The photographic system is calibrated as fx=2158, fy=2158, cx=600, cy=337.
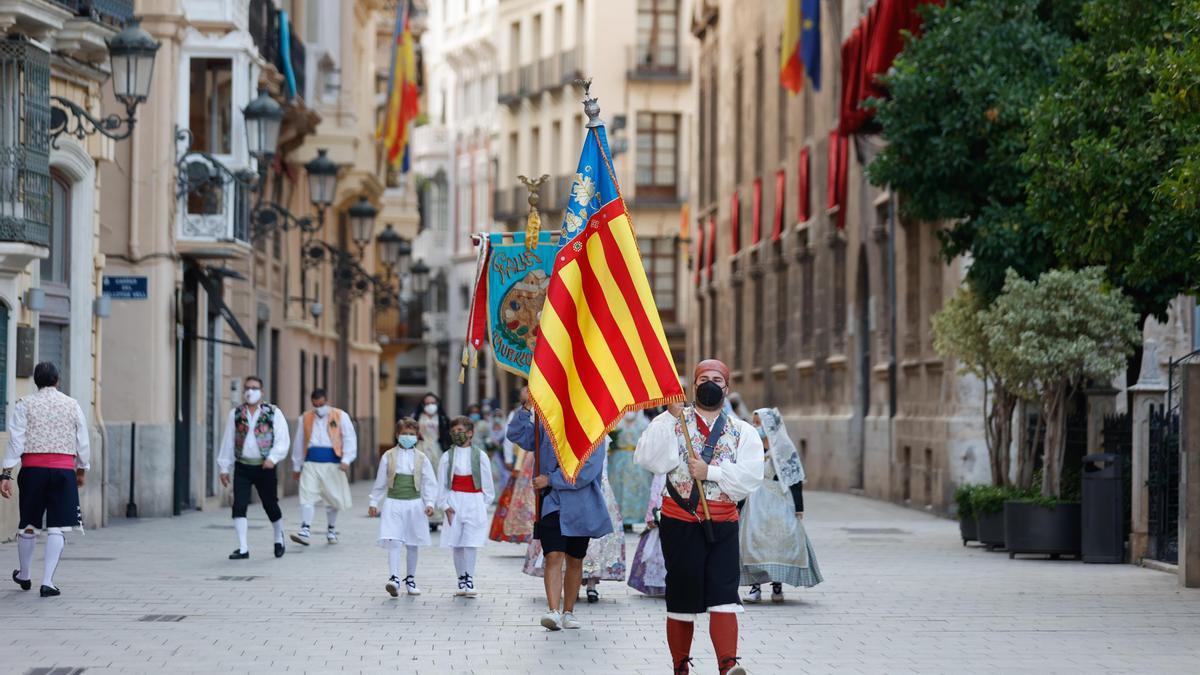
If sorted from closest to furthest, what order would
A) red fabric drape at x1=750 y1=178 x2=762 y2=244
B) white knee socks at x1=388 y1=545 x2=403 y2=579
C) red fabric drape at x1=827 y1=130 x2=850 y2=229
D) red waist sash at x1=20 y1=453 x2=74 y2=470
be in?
red waist sash at x1=20 y1=453 x2=74 y2=470 → white knee socks at x1=388 y1=545 x2=403 y2=579 → red fabric drape at x1=827 y1=130 x2=850 y2=229 → red fabric drape at x1=750 y1=178 x2=762 y2=244

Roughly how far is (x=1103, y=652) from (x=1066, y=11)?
13.2m

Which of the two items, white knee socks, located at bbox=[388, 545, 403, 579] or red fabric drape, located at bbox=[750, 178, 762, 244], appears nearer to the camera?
white knee socks, located at bbox=[388, 545, 403, 579]

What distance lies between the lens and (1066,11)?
24594 mm

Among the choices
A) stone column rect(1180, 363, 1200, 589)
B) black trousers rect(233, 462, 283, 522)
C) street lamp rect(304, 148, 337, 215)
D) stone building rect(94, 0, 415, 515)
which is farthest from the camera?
street lamp rect(304, 148, 337, 215)

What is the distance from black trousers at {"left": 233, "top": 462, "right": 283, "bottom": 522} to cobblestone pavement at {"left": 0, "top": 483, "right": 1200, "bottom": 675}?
52cm

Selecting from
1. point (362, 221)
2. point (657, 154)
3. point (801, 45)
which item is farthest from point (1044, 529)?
point (657, 154)

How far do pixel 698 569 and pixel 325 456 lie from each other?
1361 centimetres

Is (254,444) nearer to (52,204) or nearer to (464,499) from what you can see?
(52,204)

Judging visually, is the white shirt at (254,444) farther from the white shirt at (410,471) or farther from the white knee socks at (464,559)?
the white knee socks at (464,559)

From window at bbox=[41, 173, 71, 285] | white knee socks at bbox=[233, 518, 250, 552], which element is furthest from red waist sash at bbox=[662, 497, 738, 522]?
window at bbox=[41, 173, 71, 285]

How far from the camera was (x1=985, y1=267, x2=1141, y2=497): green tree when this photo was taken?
21047 mm

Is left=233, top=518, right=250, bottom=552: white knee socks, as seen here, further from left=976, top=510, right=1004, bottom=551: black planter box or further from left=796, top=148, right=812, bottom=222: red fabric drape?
left=796, top=148, right=812, bottom=222: red fabric drape

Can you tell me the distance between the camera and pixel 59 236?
24.4 meters

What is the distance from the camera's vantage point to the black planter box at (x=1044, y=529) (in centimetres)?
2127
